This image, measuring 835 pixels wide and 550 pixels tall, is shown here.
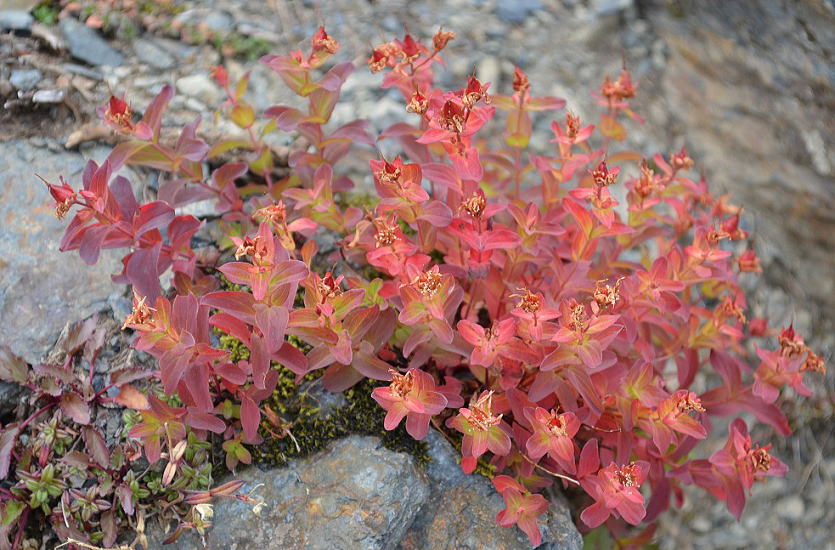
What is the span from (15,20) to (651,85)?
301 cm

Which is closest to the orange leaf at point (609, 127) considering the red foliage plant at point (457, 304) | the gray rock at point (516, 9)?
the red foliage plant at point (457, 304)

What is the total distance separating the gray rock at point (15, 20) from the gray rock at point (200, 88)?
65 centimetres

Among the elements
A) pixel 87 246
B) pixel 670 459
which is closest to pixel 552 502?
pixel 670 459

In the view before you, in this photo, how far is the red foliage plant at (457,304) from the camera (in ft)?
6.75

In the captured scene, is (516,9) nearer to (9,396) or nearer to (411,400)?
(411,400)

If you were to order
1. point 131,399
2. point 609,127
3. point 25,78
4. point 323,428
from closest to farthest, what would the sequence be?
point 131,399 < point 323,428 < point 609,127 < point 25,78

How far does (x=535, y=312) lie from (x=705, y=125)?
7.39 feet

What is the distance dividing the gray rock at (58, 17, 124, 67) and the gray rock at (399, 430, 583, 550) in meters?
2.25

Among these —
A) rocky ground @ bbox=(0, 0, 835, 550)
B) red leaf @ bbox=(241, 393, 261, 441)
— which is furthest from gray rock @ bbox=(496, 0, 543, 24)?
red leaf @ bbox=(241, 393, 261, 441)

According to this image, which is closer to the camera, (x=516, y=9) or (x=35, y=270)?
(x=35, y=270)

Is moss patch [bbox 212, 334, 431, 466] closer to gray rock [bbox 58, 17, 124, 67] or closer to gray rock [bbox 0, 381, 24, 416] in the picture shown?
gray rock [bbox 0, 381, 24, 416]

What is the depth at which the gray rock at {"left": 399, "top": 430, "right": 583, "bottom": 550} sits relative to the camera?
227 cm

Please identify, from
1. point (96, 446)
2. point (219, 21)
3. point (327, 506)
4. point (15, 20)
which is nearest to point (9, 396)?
point (96, 446)

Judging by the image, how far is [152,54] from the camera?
341 centimetres
